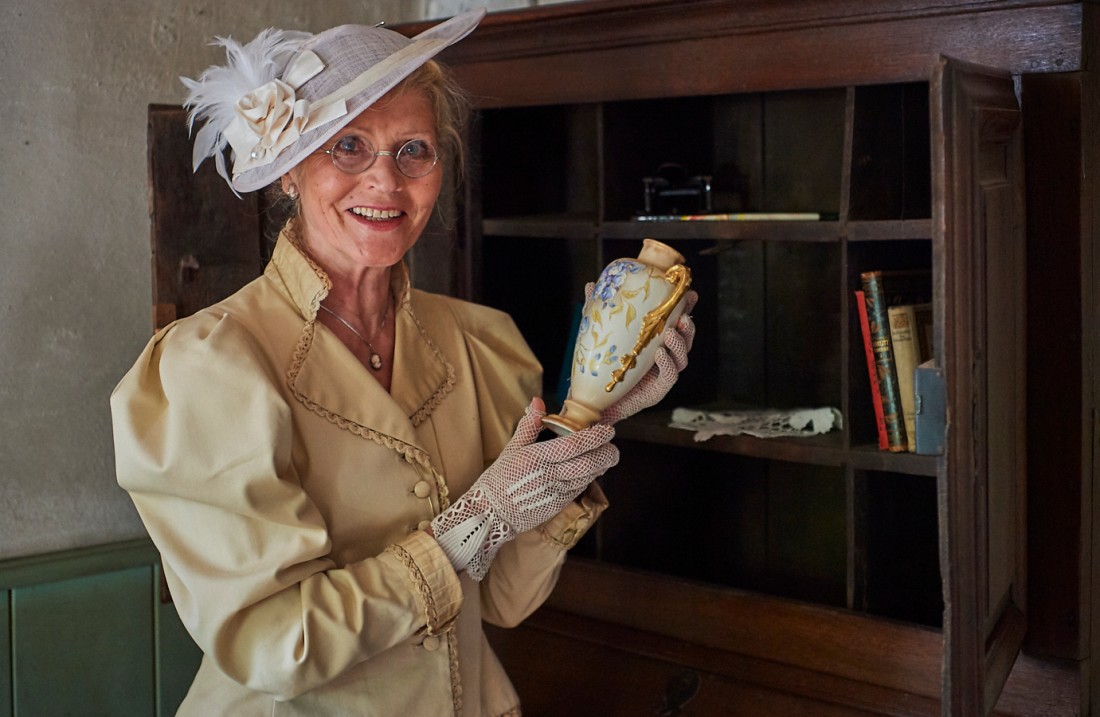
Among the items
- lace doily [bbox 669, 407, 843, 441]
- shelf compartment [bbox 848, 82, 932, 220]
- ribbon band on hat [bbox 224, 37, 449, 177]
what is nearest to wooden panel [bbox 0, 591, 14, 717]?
ribbon band on hat [bbox 224, 37, 449, 177]

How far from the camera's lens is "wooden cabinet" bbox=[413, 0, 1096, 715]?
52.0 inches

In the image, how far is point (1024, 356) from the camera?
1.52 m

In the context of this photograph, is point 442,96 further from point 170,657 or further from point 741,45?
point 170,657

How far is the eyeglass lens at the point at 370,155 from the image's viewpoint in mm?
1391

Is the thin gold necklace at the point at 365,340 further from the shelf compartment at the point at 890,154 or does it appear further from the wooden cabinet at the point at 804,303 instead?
the shelf compartment at the point at 890,154

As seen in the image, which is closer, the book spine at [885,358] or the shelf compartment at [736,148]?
the book spine at [885,358]

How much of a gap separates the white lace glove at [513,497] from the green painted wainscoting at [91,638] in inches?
29.4

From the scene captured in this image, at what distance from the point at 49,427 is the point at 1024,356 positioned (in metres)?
1.50

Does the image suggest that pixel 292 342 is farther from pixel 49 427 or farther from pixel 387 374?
pixel 49 427

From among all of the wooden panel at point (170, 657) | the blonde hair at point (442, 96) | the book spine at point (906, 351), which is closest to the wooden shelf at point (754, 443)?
the book spine at point (906, 351)

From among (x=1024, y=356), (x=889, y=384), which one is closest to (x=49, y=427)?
(x=889, y=384)

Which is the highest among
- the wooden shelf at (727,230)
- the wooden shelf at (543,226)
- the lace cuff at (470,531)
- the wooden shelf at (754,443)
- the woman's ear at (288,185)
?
the woman's ear at (288,185)

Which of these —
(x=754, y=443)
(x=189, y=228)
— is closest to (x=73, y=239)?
(x=189, y=228)

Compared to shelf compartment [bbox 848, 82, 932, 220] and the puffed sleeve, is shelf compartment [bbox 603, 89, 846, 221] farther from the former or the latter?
the puffed sleeve
